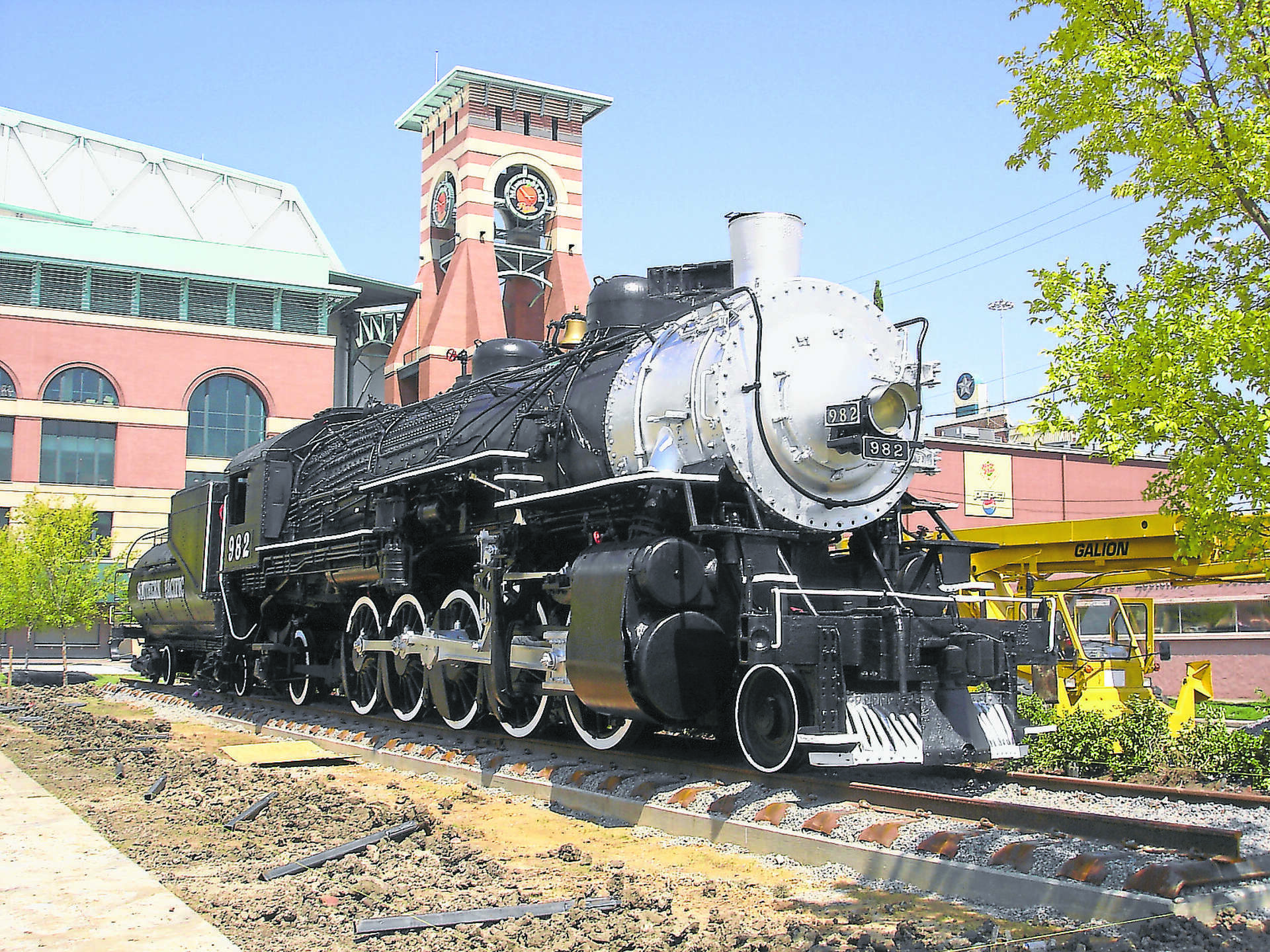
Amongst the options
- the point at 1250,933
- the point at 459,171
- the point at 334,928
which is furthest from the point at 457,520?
the point at 459,171

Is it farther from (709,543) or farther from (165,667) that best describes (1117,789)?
(165,667)

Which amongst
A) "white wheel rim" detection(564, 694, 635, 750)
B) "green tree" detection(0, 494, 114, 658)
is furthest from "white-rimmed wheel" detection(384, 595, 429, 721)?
"green tree" detection(0, 494, 114, 658)

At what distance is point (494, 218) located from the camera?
54.1 metres

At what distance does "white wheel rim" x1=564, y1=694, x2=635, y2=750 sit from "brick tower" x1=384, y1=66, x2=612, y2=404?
42316mm

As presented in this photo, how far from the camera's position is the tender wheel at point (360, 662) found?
13.0 metres

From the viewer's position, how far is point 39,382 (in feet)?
125

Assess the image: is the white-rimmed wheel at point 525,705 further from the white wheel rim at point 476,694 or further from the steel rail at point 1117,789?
the steel rail at point 1117,789

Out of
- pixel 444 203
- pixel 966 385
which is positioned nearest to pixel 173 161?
pixel 444 203

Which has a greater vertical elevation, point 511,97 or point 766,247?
point 511,97

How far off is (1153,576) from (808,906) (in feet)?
41.2

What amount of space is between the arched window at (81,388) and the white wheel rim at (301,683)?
27312mm

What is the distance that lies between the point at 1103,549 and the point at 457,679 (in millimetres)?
8626

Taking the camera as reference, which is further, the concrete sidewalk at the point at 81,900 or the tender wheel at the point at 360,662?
the tender wheel at the point at 360,662

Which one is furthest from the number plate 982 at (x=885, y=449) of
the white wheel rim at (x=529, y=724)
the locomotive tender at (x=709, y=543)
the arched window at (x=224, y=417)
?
the arched window at (x=224, y=417)
